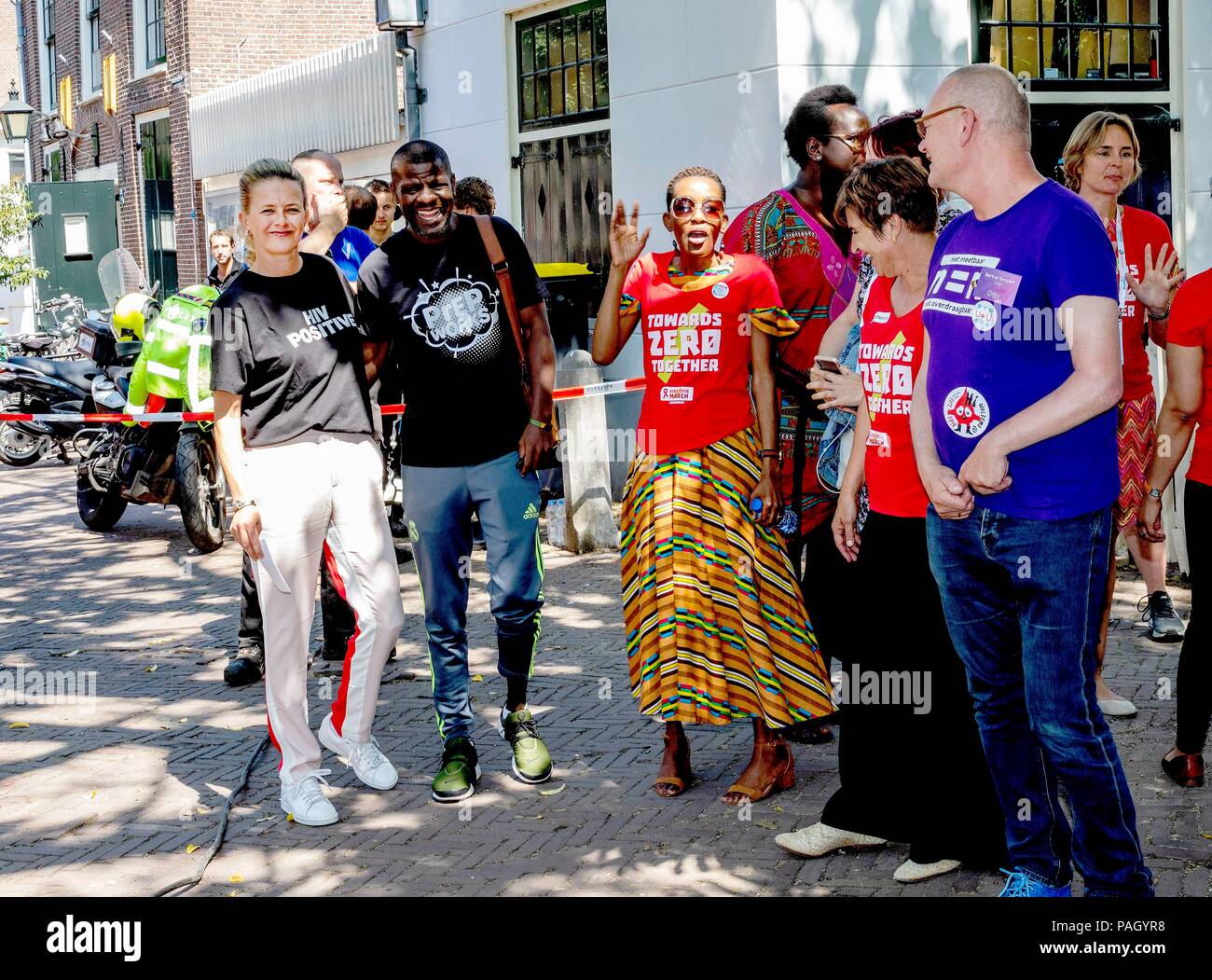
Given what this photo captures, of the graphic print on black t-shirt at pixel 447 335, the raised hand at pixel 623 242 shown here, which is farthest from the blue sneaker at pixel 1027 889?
the raised hand at pixel 623 242

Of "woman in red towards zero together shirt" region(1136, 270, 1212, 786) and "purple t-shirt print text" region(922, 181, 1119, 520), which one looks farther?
"woman in red towards zero together shirt" region(1136, 270, 1212, 786)

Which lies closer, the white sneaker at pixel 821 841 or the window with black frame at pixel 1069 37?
the white sneaker at pixel 821 841

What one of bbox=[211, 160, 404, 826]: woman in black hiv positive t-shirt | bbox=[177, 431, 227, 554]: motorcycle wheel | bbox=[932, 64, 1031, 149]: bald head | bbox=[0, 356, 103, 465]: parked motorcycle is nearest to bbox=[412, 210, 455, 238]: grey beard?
bbox=[211, 160, 404, 826]: woman in black hiv positive t-shirt

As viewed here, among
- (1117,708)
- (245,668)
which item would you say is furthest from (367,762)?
(1117,708)

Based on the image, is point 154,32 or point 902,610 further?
point 154,32

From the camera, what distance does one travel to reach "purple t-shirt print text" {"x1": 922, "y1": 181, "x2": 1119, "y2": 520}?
3420 mm

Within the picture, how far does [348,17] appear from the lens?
23078mm

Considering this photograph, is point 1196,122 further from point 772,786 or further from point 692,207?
point 772,786

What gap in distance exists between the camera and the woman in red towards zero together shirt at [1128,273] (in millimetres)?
5566

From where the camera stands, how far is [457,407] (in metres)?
5.07

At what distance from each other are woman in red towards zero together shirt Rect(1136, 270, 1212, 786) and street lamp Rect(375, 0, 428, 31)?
9.87 meters

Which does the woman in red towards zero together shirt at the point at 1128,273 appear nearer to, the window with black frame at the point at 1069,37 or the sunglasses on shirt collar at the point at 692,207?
the sunglasses on shirt collar at the point at 692,207

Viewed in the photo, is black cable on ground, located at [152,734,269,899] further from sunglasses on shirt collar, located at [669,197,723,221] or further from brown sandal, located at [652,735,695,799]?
sunglasses on shirt collar, located at [669,197,723,221]

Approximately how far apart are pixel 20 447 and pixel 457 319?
11830 mm
